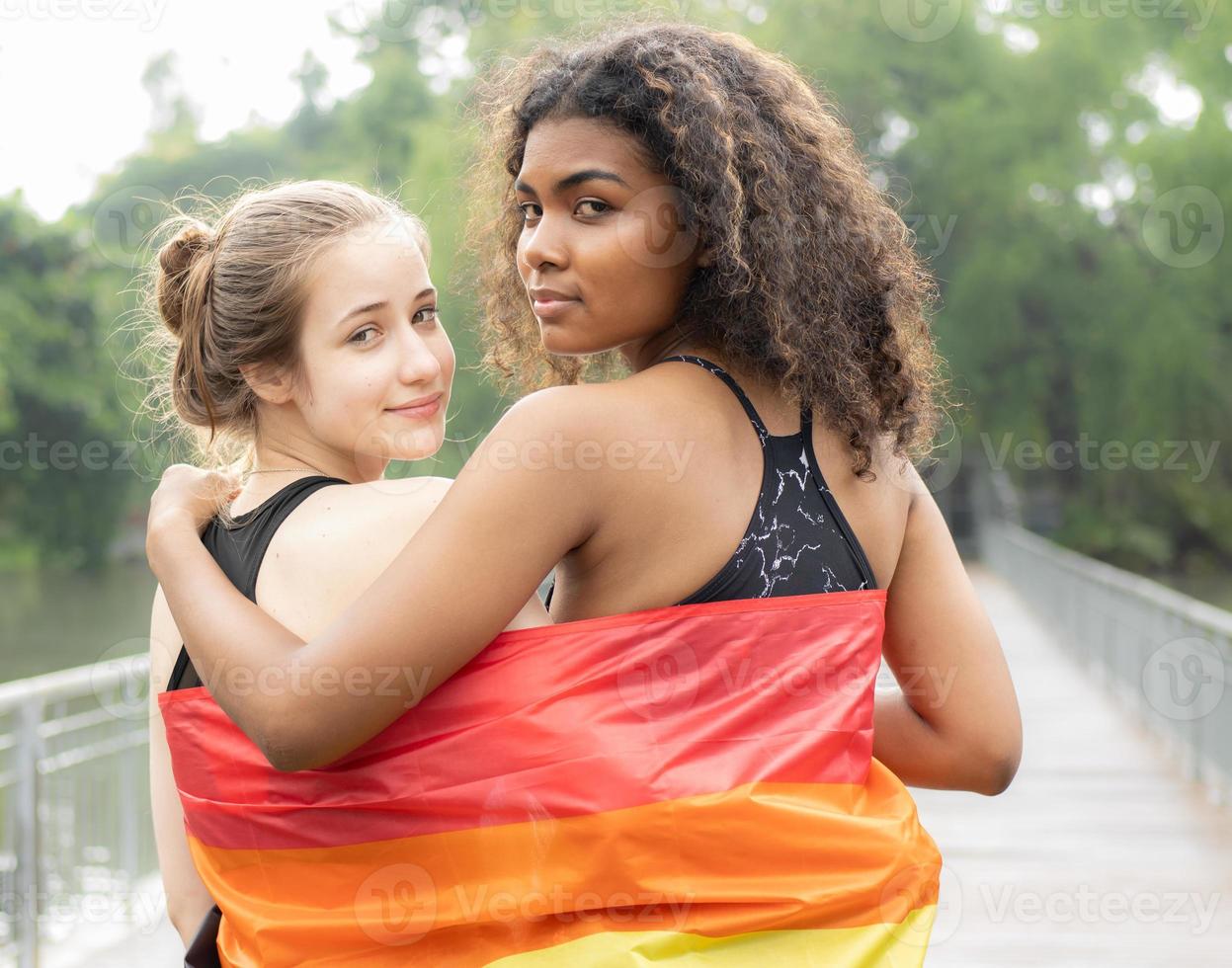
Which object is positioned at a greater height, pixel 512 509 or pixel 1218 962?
pixel 512 509

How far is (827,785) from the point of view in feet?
5.05

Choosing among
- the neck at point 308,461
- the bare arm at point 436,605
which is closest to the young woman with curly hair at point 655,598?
the bare arm at point 436,605

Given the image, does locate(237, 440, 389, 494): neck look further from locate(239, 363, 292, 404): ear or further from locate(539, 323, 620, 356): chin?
locate(539, 323, 620, 356): chin

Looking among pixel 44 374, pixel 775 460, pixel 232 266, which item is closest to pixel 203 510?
pixel 232 266

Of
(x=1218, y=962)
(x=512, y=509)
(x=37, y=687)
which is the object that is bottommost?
(x=1218, y=962)

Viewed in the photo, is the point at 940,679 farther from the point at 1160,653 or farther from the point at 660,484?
the point at 1160,653

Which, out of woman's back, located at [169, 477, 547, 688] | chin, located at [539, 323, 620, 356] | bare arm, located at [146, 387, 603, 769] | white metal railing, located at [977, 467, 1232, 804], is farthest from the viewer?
white metal railing, located at [977, 467, 1232, 804]

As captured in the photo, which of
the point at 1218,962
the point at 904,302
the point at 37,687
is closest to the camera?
the point at 904,302

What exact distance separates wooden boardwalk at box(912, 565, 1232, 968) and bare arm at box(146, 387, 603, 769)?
4288mm

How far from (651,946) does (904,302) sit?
803mm

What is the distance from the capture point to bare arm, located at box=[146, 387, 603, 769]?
1424 millimetres

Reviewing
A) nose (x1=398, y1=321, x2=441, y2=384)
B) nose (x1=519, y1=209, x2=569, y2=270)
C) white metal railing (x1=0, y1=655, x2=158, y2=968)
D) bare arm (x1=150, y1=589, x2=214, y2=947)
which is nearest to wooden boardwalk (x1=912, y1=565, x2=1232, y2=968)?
white metal railing (x1=0, y1=655, x2=158, y2=968)

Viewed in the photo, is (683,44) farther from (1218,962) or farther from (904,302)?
(1218,962)

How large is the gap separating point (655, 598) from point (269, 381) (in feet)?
1.98
